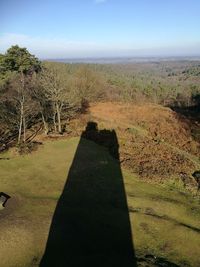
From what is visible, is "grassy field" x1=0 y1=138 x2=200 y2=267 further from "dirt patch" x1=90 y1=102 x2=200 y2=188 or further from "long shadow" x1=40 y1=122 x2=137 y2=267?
"dirt patch" x1=90 y1=102 x2=200 y2=188

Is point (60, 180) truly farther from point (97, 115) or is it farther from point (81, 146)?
point (97, 115)

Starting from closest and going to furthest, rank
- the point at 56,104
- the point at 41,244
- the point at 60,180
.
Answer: the point at 41,244 → the point at 60,180 → the point at 56,104

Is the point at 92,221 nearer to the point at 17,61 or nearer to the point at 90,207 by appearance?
the point at 90,207

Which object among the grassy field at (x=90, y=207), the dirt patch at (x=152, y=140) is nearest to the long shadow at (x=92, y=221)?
the grassy field at (x=90, y=207)

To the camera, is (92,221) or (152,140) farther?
(152,140)

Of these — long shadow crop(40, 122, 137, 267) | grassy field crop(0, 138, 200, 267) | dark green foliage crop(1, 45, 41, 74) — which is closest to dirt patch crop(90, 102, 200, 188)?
grassy field crop(0, 138, 200, 267)

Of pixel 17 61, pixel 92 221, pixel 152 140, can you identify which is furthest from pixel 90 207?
pixel 17 61

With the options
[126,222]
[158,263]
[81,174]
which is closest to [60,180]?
[81,174]
